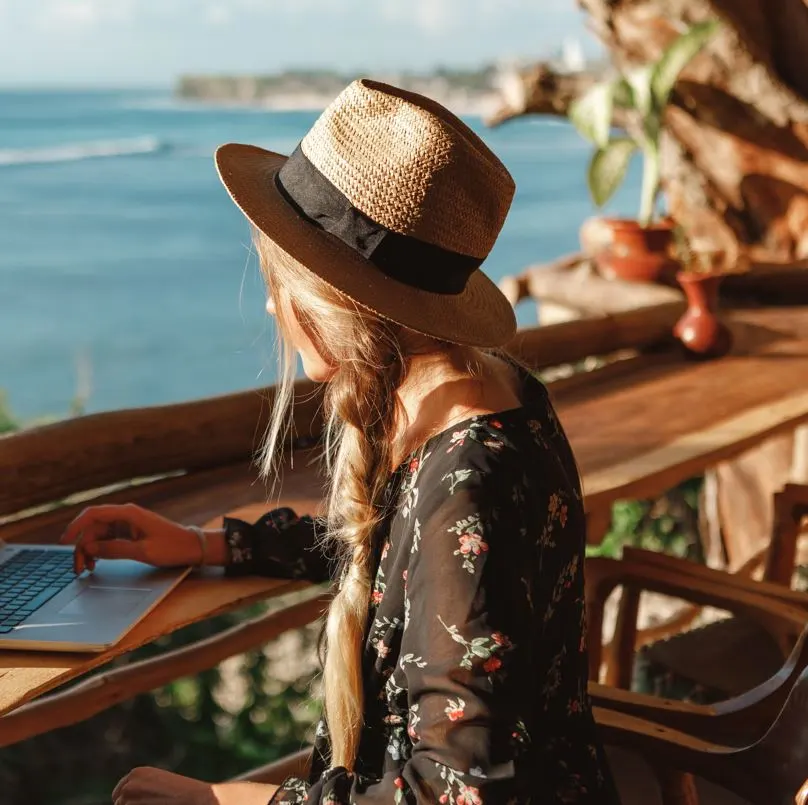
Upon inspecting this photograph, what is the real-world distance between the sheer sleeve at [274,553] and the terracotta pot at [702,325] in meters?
1.75

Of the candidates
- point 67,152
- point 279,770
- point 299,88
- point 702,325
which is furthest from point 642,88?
point 67,152

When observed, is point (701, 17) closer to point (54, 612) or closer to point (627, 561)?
point (627, 561)

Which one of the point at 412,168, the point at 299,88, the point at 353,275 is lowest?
the point at 299,88

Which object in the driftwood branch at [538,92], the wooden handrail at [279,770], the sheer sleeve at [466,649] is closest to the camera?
the sheer sleeve at [466,649]

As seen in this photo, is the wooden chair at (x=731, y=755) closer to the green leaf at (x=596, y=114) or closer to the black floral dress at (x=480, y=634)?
the black floral dress at (x=480, y=634)

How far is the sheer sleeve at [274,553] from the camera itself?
4.94 ft

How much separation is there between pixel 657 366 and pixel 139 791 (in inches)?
82.0

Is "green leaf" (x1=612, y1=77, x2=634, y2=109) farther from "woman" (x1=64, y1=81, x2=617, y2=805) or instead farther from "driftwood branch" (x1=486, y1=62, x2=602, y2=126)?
"woman" (x1=64, y1=81, x2=617, y2=805)

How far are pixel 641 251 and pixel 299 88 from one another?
105ft

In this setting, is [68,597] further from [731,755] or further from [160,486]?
Result: [731,755]

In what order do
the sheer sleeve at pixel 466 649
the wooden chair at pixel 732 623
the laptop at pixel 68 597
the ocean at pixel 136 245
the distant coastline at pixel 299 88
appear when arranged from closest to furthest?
the sheer sleeve at pixel 466 649
the laptop at pixel 68 597
the wooden chair at pixel 732 623
the ocean at pixel 136 245
the distant coastline at pixel 299 88

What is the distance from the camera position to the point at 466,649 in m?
0.98

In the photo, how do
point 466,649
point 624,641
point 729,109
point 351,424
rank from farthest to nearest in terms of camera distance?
1. point 729,109
2. point 624,641
3. point 351,424
4. point 466,649

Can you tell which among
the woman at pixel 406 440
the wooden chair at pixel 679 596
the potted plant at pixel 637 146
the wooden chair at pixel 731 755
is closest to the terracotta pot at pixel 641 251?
the potted plant at pixel 637 146
